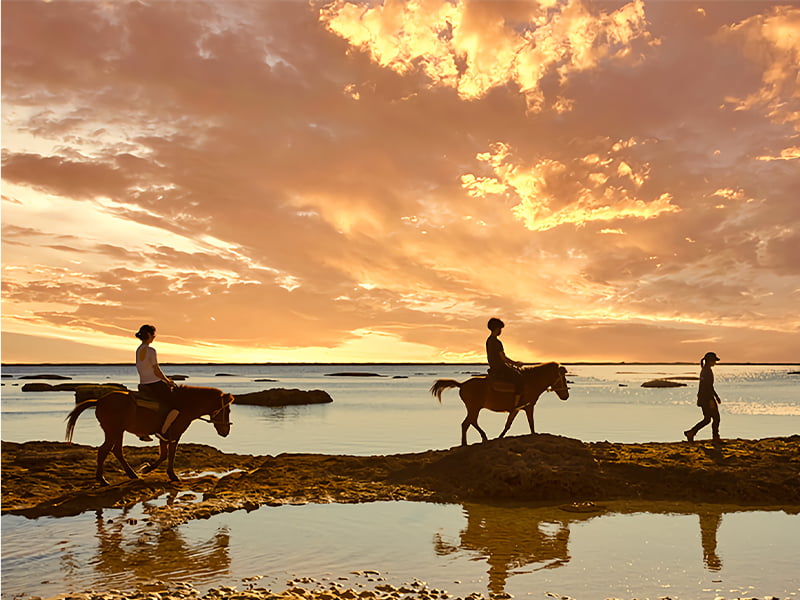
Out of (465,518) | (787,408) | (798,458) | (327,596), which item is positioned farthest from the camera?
(787,408)

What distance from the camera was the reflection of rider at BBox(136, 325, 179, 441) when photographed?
14.4 meters

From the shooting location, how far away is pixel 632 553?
986 cm

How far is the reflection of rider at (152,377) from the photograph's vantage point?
47.3 ft

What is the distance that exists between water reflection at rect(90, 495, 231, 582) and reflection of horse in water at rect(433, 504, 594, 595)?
3493 mm

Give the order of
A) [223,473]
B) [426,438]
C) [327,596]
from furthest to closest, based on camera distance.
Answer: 1. [426,438]
2. [223,473]
3. [327,596]

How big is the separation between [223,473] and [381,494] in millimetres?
5203

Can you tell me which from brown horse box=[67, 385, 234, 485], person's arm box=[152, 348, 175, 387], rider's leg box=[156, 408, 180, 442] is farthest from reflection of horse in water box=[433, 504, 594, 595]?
person's arm box=[152, 348, 175, 387]

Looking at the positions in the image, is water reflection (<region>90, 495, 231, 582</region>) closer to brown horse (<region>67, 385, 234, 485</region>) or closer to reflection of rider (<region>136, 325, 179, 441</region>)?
brown horse (<region>67, 385, 234, 485</region>)

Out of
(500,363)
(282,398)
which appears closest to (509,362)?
(500,363)

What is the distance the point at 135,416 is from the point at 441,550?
8.42m

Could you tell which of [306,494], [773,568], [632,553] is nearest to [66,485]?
[306,494]

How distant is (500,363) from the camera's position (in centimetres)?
1730

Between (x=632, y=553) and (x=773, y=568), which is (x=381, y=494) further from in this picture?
(x=773, y=568)

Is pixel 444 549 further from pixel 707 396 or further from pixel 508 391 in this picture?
pixel 707 396
